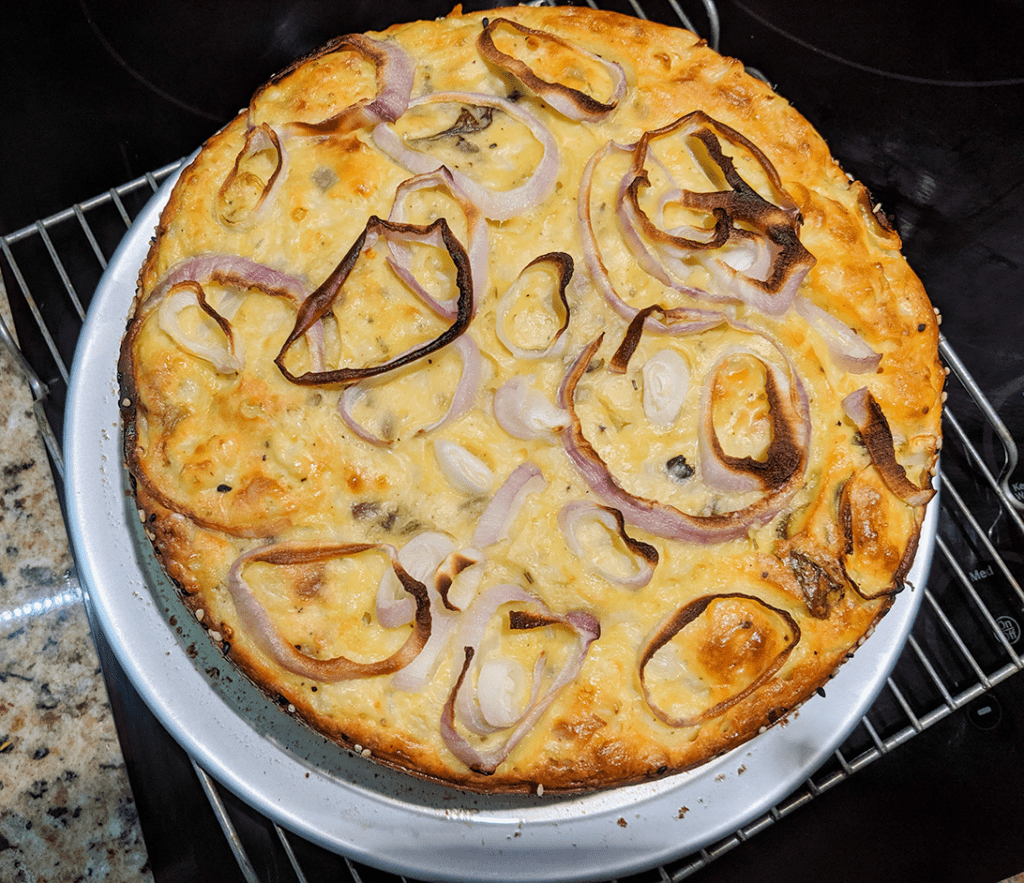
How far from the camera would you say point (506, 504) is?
6.45 feet

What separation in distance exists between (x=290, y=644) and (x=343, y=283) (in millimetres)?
879

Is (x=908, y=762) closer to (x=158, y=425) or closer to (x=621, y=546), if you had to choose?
(x=621, y=546)

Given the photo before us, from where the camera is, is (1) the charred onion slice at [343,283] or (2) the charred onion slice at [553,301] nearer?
(1) the charred onion slice at [343,283]

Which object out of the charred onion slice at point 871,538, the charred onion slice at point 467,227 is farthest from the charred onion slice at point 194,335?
the charred onion slice at point 871,538

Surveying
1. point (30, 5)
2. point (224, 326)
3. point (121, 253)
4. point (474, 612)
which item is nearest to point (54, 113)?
point (30, 5)

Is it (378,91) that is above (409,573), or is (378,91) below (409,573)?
above

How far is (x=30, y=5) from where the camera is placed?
2.56 m

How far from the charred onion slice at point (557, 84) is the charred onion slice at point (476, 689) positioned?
49.0 inches

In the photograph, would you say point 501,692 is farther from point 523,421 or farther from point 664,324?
point 664,324

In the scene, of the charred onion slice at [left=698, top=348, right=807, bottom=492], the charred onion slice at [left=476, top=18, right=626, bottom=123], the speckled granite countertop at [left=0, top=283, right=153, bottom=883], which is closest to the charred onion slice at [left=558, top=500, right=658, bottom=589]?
the charred onion slice at [left=698, top=348, right=807, bottom=492]

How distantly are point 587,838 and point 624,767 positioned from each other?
0.62 metres

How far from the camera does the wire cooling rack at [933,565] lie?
9.14 feet

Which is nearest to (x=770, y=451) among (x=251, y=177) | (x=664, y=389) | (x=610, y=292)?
(x=664, y=389)

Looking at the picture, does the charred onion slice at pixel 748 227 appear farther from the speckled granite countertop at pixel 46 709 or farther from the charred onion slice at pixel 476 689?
the speckled granite countertop at pixel 46 709
